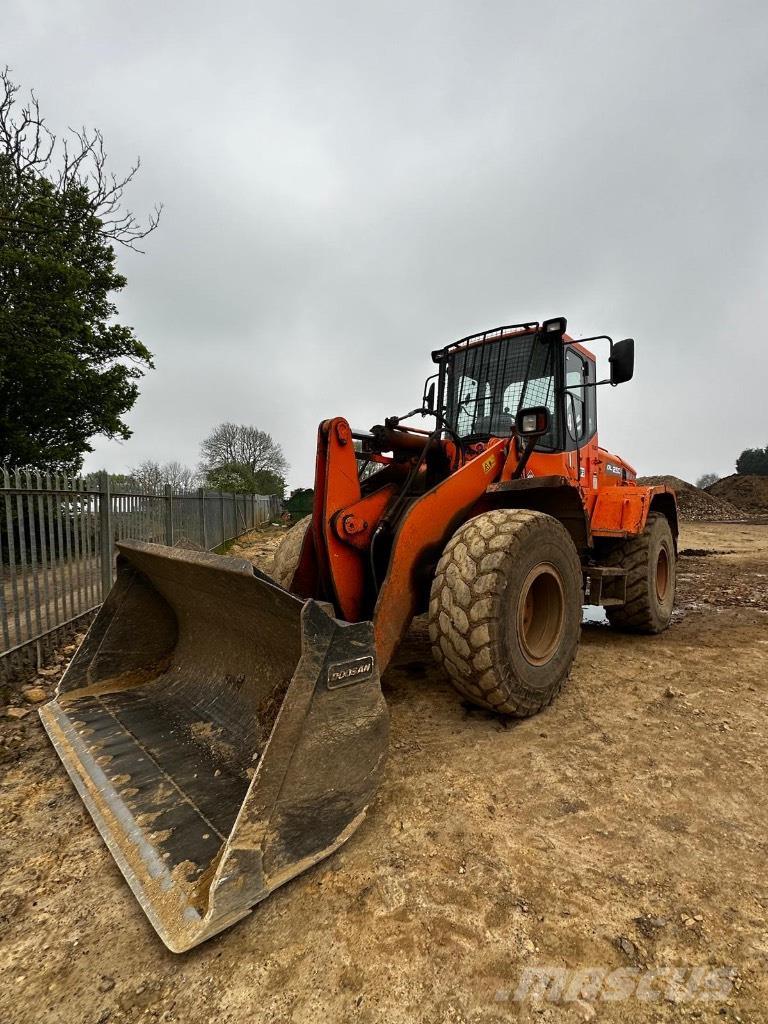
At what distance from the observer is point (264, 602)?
2.46m

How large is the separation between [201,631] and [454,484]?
180 centimetres

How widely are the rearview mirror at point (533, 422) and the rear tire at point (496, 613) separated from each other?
2.03 ft

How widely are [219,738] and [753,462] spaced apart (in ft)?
185

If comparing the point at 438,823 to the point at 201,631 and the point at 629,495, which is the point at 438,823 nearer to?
the point at 201,631

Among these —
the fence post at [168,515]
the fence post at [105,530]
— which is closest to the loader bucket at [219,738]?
the fence post at [105,530]

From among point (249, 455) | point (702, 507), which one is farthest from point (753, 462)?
point (249, 455)

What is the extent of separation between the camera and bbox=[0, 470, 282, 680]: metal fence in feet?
13.8

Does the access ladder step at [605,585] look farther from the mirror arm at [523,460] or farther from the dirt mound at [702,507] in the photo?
the dirt mound at [702,507]

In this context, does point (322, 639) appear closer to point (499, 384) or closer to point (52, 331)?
point (499, 384)

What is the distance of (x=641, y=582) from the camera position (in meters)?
5.04

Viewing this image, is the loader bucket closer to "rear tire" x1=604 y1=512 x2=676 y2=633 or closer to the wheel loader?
the wheel loader

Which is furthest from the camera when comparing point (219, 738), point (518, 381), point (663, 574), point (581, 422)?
point (663, 574)

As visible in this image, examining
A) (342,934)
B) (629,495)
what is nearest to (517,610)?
(342,934)

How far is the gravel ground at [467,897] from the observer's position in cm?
148
